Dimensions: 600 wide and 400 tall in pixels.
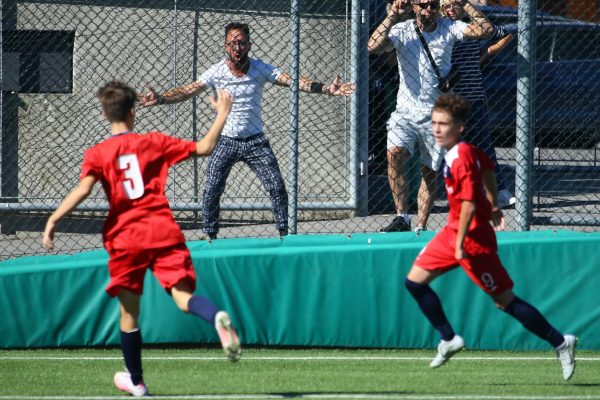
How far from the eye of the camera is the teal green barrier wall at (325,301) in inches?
319

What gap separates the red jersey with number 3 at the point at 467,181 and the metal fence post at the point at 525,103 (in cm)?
183

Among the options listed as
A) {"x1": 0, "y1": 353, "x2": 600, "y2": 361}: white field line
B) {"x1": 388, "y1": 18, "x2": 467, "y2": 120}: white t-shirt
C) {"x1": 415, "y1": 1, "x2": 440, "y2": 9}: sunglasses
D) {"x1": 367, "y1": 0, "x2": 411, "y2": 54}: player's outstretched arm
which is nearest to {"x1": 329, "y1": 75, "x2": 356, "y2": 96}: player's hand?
{"x1": 367, "y1": 0, "x2": 411, "y2": 54}: player's outstretched arm

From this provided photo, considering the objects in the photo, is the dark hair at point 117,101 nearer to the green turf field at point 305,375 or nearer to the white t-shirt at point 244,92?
the green turf field at point 305,375

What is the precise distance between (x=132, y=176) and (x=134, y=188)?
65 mm

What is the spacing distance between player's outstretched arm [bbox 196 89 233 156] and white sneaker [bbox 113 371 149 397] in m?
1.27

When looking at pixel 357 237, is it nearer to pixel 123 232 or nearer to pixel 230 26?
pixel 230 26

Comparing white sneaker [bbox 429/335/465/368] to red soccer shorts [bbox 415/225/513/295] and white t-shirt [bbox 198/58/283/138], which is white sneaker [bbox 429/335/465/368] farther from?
white t-shirt [bbox 198/58/283/138]

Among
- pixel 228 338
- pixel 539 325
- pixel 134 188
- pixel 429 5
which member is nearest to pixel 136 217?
pixel 134 188

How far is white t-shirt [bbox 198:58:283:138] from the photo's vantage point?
922 cm

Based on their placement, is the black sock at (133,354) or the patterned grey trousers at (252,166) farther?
the patterned grey trousers at (252,166)

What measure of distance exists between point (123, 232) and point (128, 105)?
2.28ft

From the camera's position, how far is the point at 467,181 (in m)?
6.63

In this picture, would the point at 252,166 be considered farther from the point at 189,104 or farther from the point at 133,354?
the point at 133,354

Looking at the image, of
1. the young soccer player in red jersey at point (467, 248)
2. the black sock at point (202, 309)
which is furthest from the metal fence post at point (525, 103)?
the black sock at point (202, 309)
